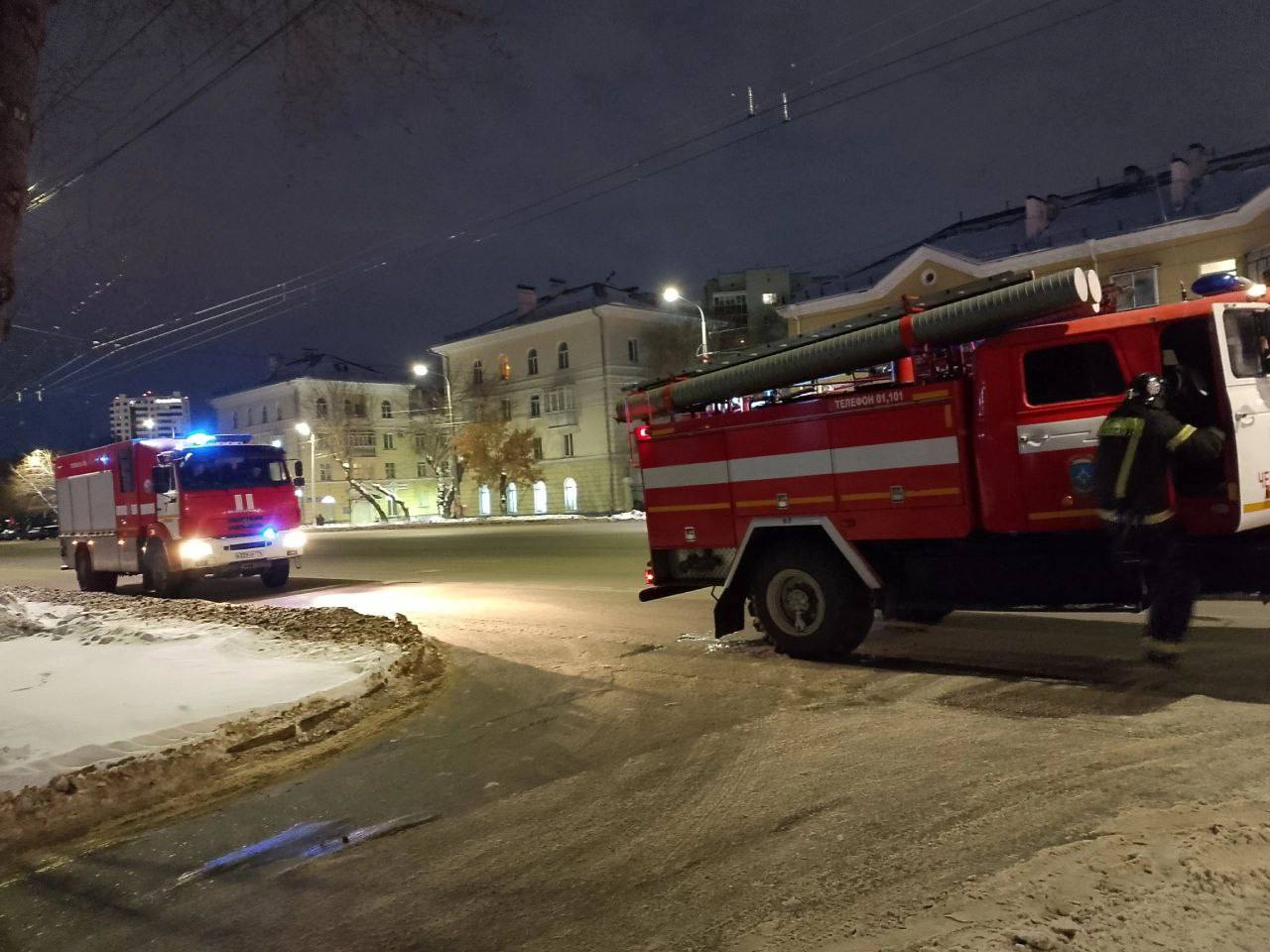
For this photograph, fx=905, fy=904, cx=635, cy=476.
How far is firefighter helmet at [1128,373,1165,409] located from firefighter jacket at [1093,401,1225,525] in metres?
0.03

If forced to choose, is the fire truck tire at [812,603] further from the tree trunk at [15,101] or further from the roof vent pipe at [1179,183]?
the roof vent pipe at [1179,183]

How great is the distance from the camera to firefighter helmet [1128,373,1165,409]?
5.85 meters

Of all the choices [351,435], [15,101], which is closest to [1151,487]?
[15,101]

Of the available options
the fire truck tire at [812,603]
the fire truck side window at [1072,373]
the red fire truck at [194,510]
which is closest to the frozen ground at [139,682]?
the fire truck tire at [812,603]

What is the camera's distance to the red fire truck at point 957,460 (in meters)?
6.09

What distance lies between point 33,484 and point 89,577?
66.3 meters

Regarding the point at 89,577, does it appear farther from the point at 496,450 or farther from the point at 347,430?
the point at 347,430

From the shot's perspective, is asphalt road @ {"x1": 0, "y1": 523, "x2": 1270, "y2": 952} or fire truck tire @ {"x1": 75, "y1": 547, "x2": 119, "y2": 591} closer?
asphalt road @ {"x1": 0, "y1": 523, "x2": 1270, "y2": 952}

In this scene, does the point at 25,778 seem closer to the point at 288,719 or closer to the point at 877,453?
the point at 288,719

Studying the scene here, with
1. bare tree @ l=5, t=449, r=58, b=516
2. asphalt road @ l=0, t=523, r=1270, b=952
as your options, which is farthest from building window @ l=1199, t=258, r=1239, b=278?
bare tree @ l=5, t=449, r=58, b=516

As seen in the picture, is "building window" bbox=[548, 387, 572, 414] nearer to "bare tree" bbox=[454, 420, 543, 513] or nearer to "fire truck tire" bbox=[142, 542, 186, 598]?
"bare tree" bbox=[454, 420, 543, 513]

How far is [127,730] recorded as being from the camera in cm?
638

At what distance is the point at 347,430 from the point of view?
57.5 m

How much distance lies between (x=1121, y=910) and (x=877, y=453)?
4.34 m
